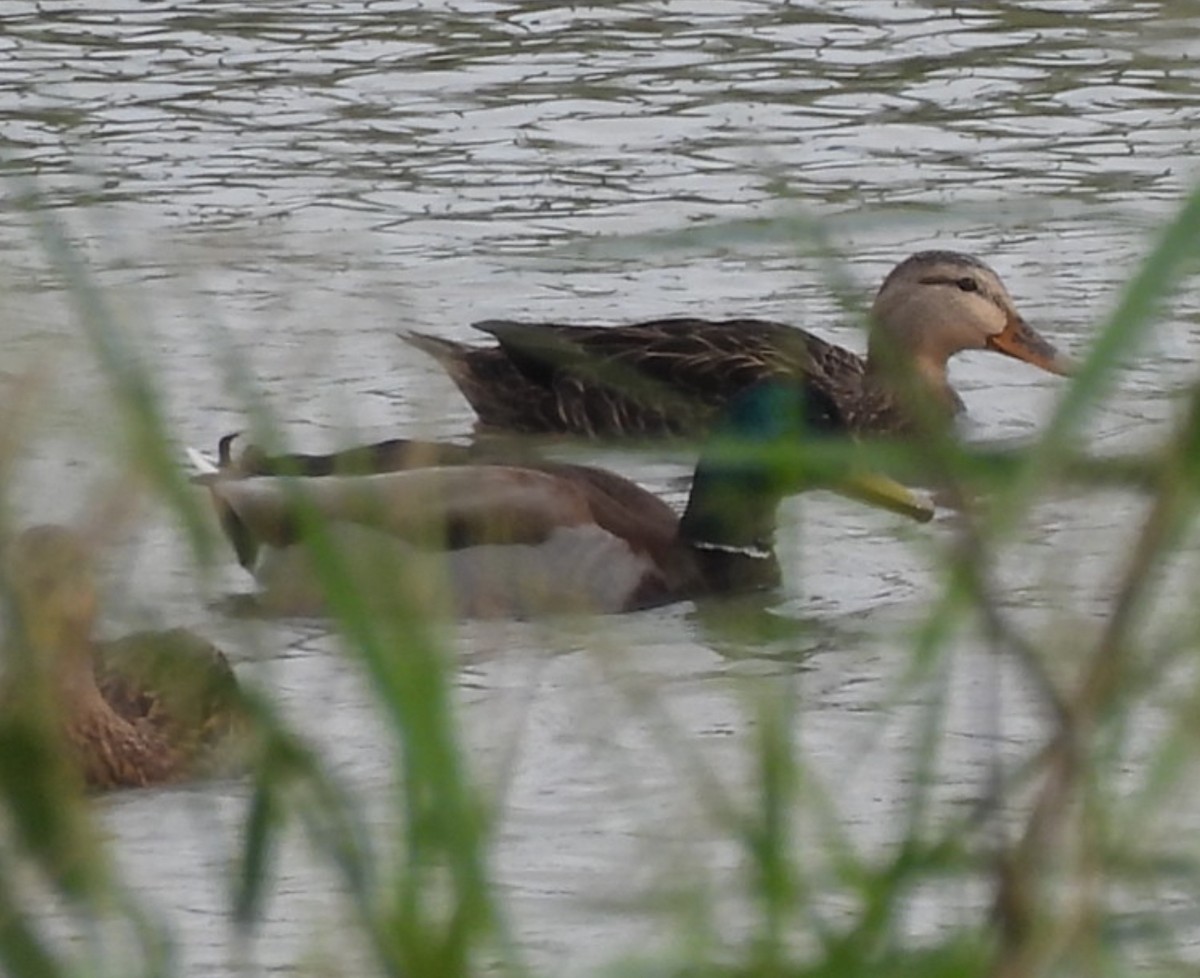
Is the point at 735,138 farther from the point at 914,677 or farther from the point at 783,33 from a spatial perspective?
the point at 914,677

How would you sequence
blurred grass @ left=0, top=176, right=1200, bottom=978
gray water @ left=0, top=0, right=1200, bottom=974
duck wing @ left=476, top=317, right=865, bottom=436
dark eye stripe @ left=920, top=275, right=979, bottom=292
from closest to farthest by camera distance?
blurred grass @ left=0, top=176, right=1200, bottom=978
gray water @ left=0, top=0, right=1200, bottom=974
duck wing @ left=476, top=317, right=865, bottom=436
dark eye stripe @ left=920, top=275, right=979, bottom=292

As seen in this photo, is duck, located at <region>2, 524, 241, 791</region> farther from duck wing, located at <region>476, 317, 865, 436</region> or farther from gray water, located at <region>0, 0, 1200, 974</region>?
duck wing, located at <region>476, 317, 865, 436</region>

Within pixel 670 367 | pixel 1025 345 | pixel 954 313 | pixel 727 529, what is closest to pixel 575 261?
pixel 727 529

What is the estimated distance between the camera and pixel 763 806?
2.73 metres

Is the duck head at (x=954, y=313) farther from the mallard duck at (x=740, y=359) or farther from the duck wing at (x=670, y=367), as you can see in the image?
the duck wing at (x=670, y=367)

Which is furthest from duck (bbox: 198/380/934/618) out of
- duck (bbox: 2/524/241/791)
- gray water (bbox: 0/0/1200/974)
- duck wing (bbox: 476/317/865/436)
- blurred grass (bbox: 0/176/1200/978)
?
blurred grass (bbox: 0/176/1200/978)

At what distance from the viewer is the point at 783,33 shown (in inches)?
476

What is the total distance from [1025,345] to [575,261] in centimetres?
228

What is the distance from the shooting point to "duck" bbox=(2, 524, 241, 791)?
280 centimetres

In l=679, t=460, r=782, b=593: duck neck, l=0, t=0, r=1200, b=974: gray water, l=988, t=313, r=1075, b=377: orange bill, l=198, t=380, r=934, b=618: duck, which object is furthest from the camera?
l=988, t=313, r=1075, b=377: orange bill

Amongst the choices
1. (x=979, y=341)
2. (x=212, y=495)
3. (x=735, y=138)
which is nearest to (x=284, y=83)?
(x=735, y=138)

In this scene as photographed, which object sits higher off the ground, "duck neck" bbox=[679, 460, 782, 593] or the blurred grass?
the blurred grass

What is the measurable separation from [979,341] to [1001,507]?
21.6 ft

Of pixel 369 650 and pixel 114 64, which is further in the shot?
pixel 114 64
